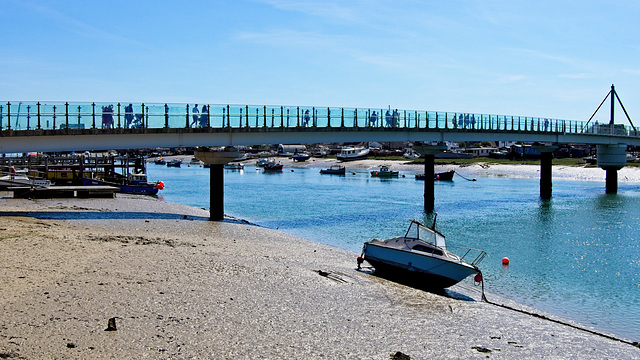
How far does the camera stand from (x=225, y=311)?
14711mm

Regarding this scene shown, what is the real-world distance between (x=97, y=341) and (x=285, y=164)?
132 meters

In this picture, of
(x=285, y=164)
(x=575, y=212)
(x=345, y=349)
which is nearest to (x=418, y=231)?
(x=345, y=349)

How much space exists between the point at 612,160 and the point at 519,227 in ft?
150

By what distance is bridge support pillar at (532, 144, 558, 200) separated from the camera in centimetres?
6629

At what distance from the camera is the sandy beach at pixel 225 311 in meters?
12.2

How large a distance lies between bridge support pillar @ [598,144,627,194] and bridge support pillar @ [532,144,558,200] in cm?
817

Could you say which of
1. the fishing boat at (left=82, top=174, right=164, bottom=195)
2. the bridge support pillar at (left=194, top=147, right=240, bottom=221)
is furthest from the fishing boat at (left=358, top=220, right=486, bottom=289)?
the fishing boat at (left=82, top=174, right=164, bottom=195)

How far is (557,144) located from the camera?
74.5m

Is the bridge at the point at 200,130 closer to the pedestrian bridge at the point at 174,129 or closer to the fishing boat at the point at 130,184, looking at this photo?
the pedestrian bridge at the point at 174,129

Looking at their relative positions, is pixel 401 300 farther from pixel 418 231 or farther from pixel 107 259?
pixel 107 259

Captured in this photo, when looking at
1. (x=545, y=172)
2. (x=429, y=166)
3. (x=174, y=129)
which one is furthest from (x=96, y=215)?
(x=545, y=172)

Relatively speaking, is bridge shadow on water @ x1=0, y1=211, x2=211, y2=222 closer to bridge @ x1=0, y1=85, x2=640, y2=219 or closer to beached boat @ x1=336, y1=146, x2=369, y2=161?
bridge @ x1=0, y1=85, x2=640, y2=219

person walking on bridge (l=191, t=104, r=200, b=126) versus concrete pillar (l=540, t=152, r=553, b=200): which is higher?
person walking on bridge (l=191, t=104, r=200, b=126)

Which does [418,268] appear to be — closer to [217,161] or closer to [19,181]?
[217,161]
